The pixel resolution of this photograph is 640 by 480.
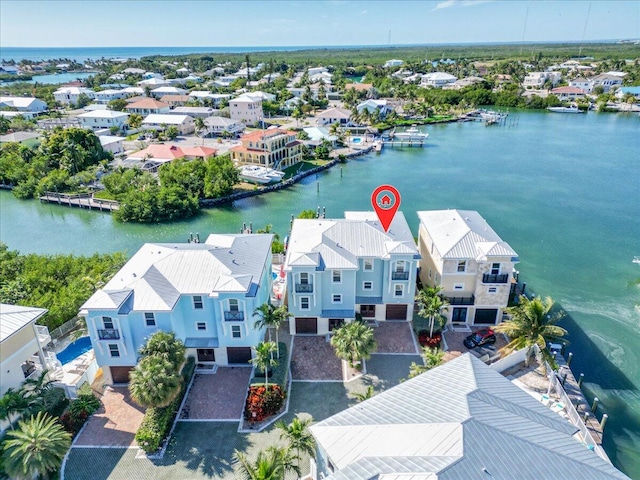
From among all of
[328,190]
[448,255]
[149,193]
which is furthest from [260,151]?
[448,255]

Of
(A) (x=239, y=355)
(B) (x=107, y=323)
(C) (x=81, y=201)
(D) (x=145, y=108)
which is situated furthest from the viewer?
(D) (x=145, y=108)

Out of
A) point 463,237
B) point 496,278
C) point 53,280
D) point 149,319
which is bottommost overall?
point 53,280

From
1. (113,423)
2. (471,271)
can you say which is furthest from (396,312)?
(113,423)

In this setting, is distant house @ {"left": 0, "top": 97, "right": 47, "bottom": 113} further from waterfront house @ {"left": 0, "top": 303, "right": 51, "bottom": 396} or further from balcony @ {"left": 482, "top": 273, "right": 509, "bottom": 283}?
balcony @ {"left": 482, "top": 273, "right": 509, "bottom": 283}

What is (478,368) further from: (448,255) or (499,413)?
(448,255)

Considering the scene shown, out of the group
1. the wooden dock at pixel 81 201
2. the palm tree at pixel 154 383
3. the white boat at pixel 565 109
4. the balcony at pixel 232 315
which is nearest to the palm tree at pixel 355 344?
the balcony at pixel 232 315

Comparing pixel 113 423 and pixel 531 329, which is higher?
pixel 531 329

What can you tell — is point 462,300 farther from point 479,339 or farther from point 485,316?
point 479,339

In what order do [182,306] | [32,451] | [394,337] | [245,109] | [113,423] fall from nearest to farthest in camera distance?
1. [32,451]
2. [113,423]
3. [182,306]
4. [394,337]
5. [245,109]
